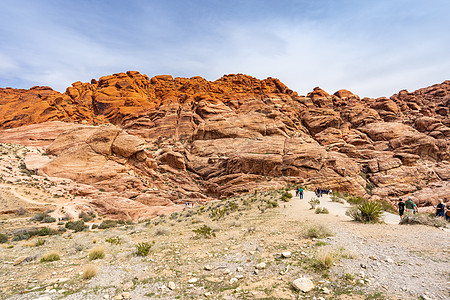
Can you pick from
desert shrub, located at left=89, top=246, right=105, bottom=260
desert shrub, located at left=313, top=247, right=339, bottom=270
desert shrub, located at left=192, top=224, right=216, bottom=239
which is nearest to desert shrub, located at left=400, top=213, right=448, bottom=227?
desert shrub, located at left=313, top=247, right=339, bottom=270

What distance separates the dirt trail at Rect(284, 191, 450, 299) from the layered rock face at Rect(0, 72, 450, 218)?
2323 cm

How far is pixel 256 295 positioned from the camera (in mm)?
3863

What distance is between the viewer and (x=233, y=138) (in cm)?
4631

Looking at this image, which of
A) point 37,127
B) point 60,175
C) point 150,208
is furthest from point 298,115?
point 37,127

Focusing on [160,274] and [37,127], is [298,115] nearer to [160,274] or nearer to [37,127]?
[160,274]

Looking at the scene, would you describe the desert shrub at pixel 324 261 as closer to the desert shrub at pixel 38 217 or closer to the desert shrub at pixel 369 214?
the desert shrub at pixel 369 214

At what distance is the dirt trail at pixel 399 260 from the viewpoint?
3609mm

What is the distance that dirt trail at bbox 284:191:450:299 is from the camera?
3.61 m

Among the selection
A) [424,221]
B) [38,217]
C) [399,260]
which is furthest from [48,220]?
[424,221]

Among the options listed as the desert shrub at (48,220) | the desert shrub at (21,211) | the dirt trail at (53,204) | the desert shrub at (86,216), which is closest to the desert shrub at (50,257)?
the desert shrub at (48,220)

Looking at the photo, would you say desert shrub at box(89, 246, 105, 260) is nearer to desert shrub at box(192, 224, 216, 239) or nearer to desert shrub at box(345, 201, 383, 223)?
desert shrub at box(192, 224, 216, 239)

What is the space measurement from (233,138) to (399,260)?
41917 millimetres

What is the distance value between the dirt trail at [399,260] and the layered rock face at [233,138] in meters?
23.2

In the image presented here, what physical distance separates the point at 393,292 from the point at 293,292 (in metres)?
1.64
